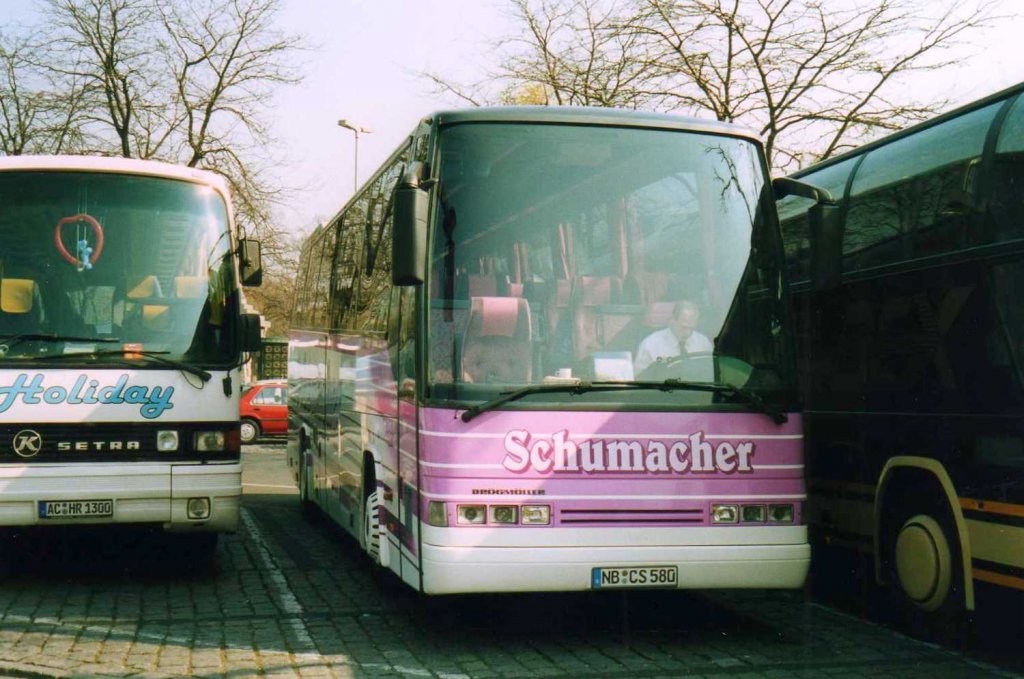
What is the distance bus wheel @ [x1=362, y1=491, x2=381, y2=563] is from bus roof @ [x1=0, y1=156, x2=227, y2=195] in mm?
2937

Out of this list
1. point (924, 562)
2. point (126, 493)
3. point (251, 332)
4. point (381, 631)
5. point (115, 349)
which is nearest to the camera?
point (381, 631)

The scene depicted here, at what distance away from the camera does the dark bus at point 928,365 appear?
7.38 metres

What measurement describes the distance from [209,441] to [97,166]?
2334 mm

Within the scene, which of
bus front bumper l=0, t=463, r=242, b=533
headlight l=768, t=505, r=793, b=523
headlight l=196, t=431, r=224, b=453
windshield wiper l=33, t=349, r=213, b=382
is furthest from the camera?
headlight l=196, t=431, r=224, b=453

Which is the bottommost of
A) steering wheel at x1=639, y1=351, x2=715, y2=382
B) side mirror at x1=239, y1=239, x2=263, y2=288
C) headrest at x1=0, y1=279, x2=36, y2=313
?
steering wheel at x1=639, y1=351, x2=715, y2=382

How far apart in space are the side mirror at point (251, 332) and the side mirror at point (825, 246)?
15.1ft

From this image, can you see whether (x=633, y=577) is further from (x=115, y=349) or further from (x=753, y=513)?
(x=115, y=349)

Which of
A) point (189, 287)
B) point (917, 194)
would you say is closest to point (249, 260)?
point (189, 287)

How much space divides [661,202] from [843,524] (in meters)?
3.34

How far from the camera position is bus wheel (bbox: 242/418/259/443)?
31969mm

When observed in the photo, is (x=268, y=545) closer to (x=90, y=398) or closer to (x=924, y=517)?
(x=90, y=398)

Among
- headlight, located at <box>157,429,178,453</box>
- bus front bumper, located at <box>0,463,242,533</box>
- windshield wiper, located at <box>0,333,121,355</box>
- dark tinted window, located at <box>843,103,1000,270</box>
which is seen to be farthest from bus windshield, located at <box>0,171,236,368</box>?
dark tinted window, located at <box>843,103,1000,270</box>

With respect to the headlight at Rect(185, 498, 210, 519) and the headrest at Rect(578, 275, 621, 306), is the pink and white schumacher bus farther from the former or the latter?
the headlight at Rect(185, 498, 210, 519)

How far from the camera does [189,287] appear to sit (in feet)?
32.2
